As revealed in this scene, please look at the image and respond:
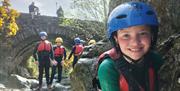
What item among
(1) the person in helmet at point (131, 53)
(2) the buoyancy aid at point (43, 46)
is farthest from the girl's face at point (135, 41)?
(2) the buoyancy aid at point (43, 46)

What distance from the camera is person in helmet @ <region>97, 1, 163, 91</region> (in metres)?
3.18

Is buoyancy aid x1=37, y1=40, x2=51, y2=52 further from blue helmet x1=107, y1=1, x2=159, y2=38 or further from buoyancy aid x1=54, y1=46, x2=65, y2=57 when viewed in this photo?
blue helmet x1=107, y1=1, x2=159, y2=38

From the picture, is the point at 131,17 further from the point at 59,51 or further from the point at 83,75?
the point at 59,51

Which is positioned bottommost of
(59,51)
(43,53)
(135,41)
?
(59,51)

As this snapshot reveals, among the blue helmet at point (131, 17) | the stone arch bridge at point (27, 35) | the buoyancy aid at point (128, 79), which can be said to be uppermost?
the blue helmet at point (131, 17)

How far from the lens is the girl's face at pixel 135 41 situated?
325 cm

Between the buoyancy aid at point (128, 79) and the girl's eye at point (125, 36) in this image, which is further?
the girl's eye at point (125, 36)

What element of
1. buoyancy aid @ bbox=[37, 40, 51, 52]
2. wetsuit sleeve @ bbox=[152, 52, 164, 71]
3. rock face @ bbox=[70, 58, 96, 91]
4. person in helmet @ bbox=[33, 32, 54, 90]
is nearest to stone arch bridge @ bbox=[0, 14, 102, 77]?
person in helmet @ bbox=[33, 32, 54, 90]

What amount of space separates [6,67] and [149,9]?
27.9m

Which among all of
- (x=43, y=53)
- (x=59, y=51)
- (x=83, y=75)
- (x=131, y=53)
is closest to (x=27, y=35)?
(x=59, y=51)

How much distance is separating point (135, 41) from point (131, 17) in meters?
0.21

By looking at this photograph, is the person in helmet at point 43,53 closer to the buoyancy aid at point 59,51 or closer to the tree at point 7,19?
the buoyancy aid at point 59,51

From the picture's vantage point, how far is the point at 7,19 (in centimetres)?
2802

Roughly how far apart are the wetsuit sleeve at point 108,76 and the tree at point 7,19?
2488 cm
